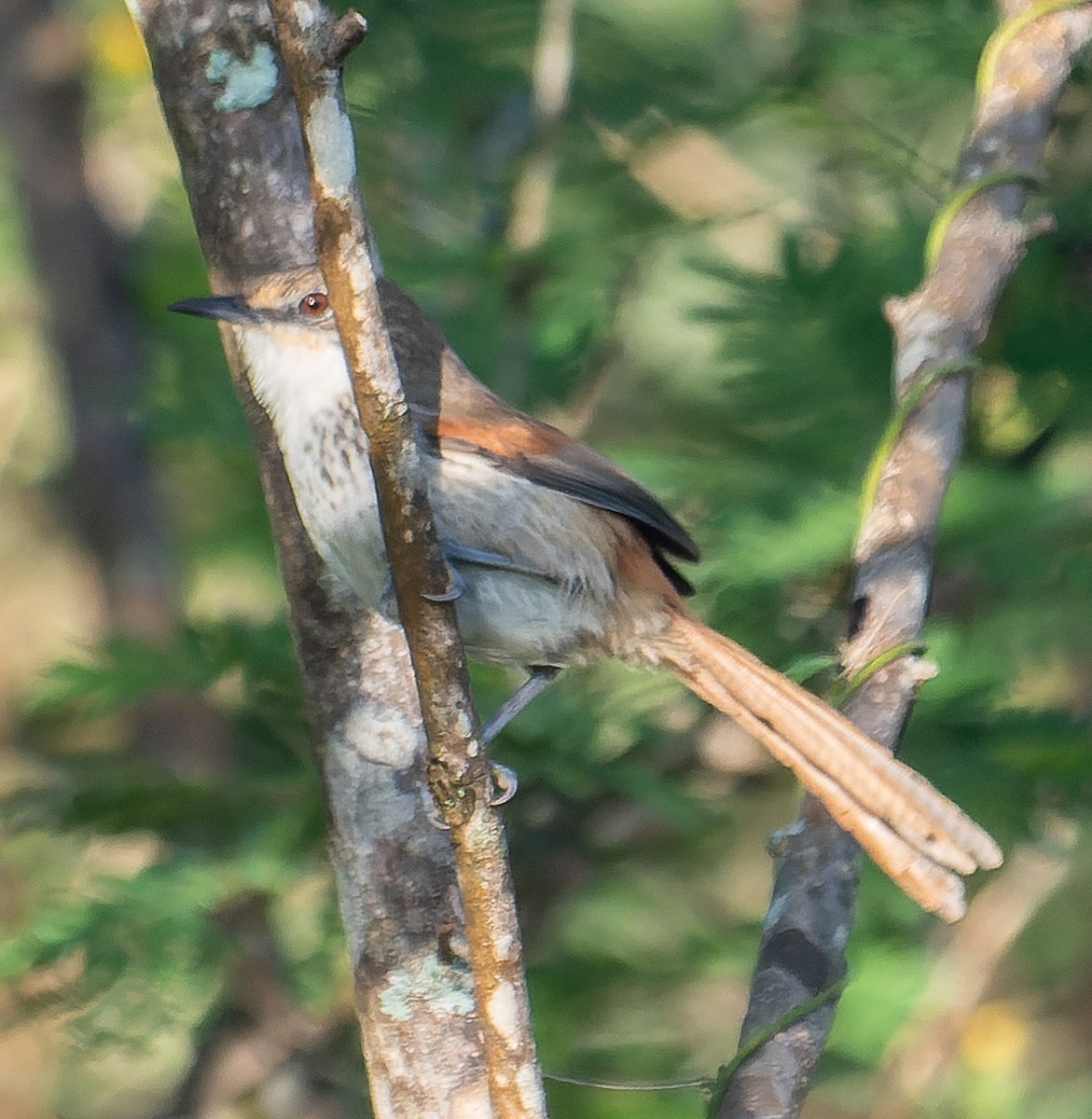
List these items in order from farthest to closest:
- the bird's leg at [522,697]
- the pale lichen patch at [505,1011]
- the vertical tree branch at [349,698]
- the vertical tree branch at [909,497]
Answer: the bird's leg at [522,697]
the vertical tree branch at [349,698]
the vertical tree branch at [909,497]
the pale lichen patch at [505,1011]

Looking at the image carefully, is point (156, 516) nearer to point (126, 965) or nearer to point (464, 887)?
point (126, 965)

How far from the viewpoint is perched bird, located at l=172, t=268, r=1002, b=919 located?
2832 millimetres

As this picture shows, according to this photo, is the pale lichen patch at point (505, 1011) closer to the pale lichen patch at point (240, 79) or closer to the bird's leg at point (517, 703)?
the bird's leg at point (517, 703)

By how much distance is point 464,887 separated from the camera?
8.31 ft

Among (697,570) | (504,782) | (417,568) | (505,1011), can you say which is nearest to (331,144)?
(417,568)

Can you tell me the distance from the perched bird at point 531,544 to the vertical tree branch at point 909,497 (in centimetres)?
A: 12

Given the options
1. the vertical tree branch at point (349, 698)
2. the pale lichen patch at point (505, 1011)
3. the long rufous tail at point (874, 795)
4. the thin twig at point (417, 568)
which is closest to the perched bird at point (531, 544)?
the long rufous tail at point (874, 795)

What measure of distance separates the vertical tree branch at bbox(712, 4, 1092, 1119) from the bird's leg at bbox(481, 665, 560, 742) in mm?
664

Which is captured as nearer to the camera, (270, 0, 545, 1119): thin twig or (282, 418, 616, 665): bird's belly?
(270, 0, 545, 1119): thin twig

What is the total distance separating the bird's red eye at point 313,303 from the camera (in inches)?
122

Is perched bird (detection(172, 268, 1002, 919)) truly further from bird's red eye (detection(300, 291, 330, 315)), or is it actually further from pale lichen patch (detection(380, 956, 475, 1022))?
pale lichen patch (detection(380, 956, 475, 1022))

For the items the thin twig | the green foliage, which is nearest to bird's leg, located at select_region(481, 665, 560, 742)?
the green foliage

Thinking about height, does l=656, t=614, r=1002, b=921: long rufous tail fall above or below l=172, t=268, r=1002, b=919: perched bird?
below

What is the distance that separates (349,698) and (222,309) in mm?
790
